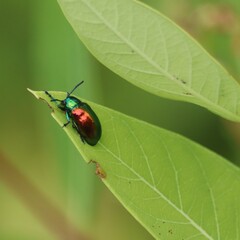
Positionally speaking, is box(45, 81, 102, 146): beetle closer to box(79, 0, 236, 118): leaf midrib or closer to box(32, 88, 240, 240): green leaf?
box(32, 88, 240, 240): green leaf

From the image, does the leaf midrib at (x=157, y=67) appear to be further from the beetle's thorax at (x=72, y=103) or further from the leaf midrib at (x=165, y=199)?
the beetle's thorax at (x=72, y=103)

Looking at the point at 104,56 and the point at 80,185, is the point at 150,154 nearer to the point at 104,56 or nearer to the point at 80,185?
the point at 104,56

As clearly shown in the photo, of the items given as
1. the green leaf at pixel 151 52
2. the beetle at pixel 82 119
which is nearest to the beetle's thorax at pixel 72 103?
the beetle at pixel 82 119

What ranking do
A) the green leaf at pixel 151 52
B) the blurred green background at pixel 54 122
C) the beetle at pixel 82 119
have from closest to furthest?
the green leaf at pixel 151 52 → the beetle at pixel 82 119 → the blurred green background at pixel 54 122

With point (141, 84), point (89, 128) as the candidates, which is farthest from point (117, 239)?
point (141, 84)

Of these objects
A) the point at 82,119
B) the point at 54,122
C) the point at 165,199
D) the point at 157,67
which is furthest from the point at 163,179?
the point at 54,122

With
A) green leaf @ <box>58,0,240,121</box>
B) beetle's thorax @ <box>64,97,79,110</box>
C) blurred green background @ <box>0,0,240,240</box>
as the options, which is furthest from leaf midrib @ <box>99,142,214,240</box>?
blurred green background @ <box>0,0,240,240</box>
